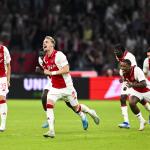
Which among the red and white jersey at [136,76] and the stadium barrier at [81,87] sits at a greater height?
the red and white jersey at [136,76]

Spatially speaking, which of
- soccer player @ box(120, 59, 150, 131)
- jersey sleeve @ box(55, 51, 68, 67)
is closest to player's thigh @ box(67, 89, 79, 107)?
jersey sleeve @ box(55, 51, 68, 67)

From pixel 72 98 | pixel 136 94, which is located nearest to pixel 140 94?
pixel 136 94

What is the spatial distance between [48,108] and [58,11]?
17608 mm

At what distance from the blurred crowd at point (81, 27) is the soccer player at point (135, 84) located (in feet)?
41.6

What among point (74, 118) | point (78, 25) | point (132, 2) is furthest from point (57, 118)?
point (132, 2)

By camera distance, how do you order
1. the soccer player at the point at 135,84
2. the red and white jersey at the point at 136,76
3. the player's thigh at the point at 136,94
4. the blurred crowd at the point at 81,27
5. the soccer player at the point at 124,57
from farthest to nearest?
the blurred crowd at the point at 81,27 < the soccer player at the point at 124,57 < the player's thigh at the point at 136,94 < the red and white jersey at the point at 136,76 < the soccer player at the point at 135,84

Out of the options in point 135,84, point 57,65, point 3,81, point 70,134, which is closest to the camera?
point 57,65

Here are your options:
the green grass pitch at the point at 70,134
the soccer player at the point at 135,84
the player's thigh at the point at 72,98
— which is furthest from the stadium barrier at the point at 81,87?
the player's thigh at the point at 72,98

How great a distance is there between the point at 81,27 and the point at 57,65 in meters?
16.1

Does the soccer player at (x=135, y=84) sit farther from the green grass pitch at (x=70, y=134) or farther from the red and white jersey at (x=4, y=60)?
the red and white jersey at (x=4, y=60)

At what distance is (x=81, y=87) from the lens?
2789 cm

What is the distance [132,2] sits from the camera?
31.7 m

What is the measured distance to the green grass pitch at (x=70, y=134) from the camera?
491 inches

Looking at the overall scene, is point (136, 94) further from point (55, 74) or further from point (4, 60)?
point (4, 60)
